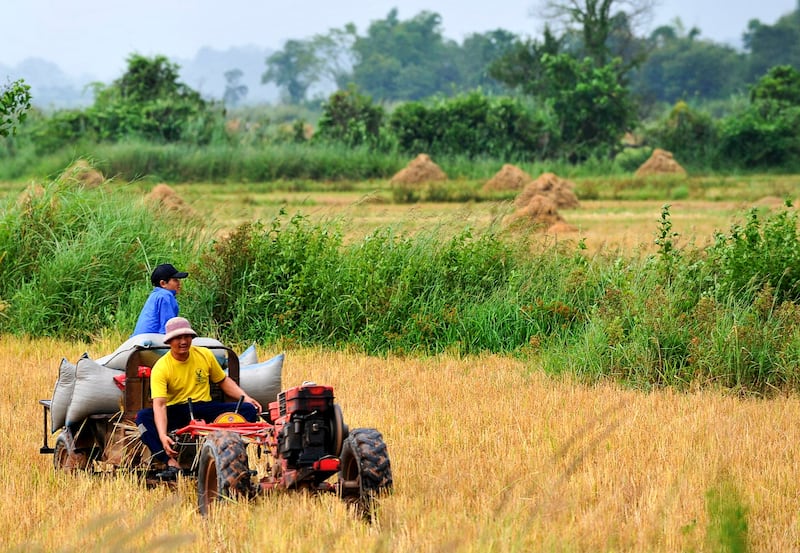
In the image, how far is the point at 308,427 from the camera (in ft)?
21.6

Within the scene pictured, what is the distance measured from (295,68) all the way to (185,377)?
14125 cm

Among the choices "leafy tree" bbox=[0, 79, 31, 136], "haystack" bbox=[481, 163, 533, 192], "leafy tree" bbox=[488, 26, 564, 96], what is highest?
"leafy tree" bbox=[488, 26, 564, 96]

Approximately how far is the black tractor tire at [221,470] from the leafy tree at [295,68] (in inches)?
5401

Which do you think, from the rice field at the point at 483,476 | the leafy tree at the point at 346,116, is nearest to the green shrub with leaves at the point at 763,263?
the rice field at the point at 483,476

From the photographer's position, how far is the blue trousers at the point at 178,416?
745cm

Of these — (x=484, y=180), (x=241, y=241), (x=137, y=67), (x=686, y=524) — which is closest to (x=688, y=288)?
(x=241, y=241)

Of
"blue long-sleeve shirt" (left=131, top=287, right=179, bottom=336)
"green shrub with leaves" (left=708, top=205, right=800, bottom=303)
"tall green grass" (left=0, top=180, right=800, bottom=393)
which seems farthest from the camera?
"green shrub with leaves" (left=708, top=205, right=800, bottom=303)

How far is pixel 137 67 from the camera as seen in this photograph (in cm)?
4931

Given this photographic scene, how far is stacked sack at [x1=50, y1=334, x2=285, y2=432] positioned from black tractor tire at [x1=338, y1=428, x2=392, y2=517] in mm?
1967

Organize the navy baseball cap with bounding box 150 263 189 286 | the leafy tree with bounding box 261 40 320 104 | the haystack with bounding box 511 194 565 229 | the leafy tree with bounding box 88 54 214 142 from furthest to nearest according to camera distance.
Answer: the leafy tree with bounding box 261 40 320 104
the leafy tree with bounding box 88 54 214 142
the haystack with bounding box 511 194 565 229
the navy baseball cap with bounding box 150 263 189 286

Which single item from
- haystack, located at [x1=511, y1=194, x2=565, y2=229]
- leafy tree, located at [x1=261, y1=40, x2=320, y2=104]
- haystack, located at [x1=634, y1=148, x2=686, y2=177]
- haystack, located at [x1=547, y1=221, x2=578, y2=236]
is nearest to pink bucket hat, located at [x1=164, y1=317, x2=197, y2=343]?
haystack, located at [x1=547, y1=221, x2=578, y2=236]

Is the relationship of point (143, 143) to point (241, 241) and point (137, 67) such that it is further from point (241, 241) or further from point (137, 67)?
point (241, 241)

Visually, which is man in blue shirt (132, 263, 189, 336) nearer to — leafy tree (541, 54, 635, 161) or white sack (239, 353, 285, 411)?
white sack (239, 353, 285, 411)

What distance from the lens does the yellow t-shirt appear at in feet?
24.3
